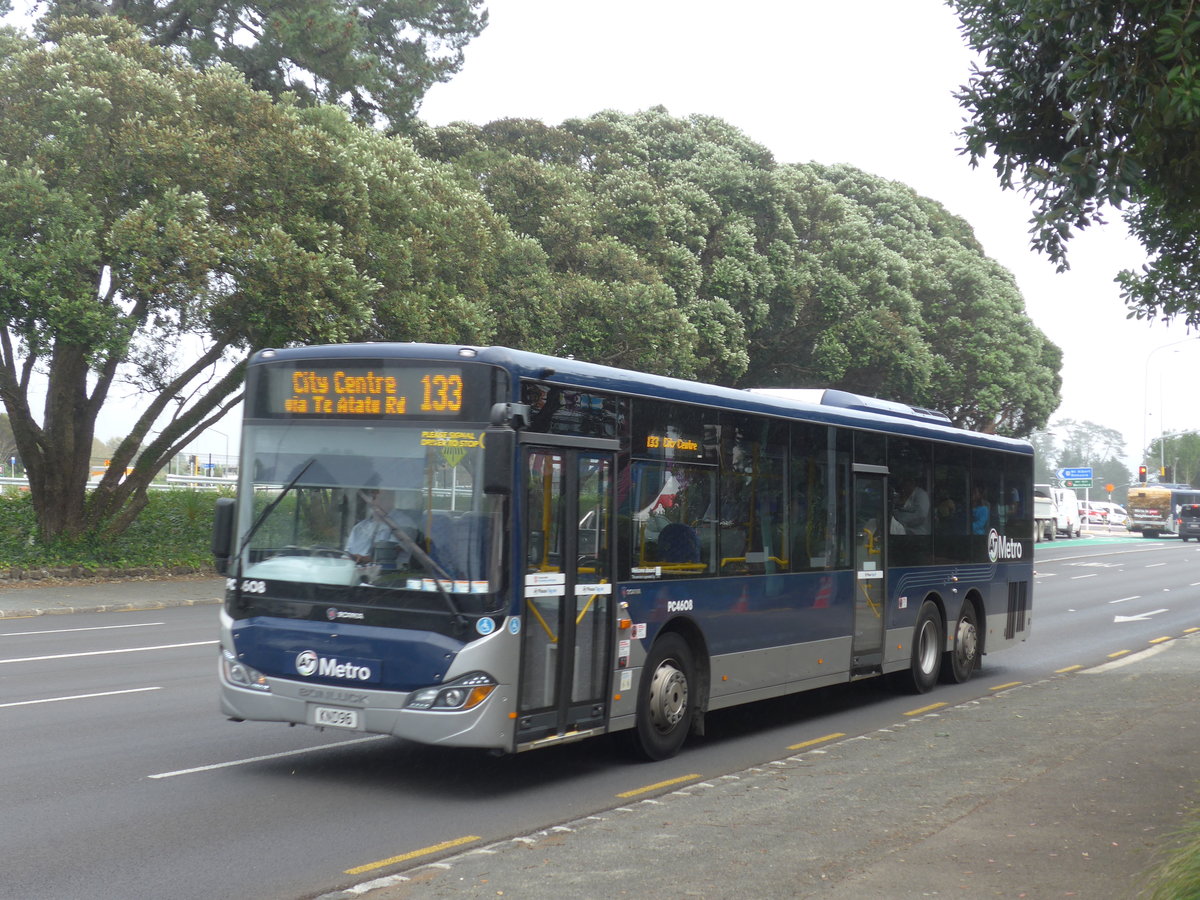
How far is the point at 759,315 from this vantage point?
3722 centimetres

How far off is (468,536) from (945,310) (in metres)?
41.7

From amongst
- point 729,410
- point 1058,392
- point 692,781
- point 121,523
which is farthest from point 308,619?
point 1058,392

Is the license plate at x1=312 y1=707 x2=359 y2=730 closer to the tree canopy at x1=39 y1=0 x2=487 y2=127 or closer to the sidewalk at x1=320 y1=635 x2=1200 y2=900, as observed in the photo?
the sidewalk at x1=320 y1=635 x2=1200 y2=900

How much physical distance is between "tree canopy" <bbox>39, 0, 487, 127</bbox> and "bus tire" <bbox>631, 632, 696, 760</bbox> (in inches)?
928

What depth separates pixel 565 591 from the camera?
8.56m

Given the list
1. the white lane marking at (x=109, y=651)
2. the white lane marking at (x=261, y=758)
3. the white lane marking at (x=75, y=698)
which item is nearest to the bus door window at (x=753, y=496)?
the white lane marking at (x=261, y=758)

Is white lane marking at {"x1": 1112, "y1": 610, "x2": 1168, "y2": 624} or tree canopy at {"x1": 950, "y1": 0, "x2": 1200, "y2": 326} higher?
tree canopy at {"x1": 950, "y1": 0, "x2": 1200, "y2": 326}

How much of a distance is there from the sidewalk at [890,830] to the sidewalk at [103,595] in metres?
14.5

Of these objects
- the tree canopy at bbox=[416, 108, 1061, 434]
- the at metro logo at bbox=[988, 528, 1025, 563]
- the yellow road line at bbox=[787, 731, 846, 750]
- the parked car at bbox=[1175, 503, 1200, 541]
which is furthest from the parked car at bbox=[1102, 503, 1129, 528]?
the yellow road line at bbox=[787, 731, 846, 750]

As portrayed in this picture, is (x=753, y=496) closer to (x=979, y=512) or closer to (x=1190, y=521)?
(x=979, y=512)

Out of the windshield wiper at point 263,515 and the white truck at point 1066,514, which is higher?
the white truck at point 1066,514

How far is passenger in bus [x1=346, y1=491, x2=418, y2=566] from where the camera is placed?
8.15 m

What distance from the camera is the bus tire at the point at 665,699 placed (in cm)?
938

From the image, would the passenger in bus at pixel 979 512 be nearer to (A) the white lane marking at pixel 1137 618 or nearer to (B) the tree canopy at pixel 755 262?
(A) the white lane marking at pixel 1137 618
